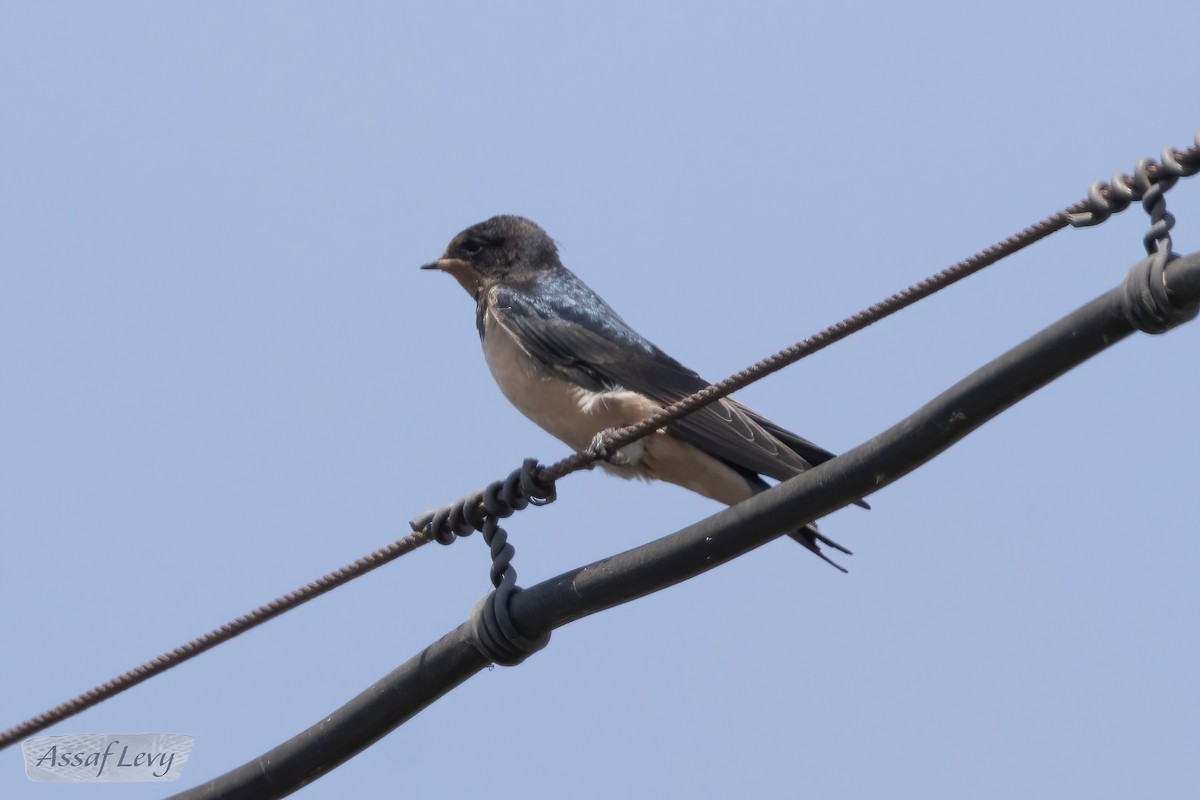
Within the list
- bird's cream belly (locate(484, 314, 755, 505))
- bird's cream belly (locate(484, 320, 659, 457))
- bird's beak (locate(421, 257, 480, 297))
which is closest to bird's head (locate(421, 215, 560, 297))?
bird's beak (locate(421, 257, 480, 297))

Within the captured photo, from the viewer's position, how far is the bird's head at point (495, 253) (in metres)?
7.03

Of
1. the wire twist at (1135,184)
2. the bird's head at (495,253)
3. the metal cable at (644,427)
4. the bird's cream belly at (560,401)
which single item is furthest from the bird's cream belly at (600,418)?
the wire twist at (1135,184)

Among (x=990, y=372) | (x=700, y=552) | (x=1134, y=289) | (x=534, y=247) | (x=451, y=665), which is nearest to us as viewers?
(x=1134, y=289)

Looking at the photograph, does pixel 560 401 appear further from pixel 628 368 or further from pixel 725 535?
pixel 725 535

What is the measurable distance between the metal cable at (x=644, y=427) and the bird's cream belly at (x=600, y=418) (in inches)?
44.0

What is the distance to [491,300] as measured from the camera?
6523mm

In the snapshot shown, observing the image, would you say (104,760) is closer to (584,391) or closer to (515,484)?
(515,484)

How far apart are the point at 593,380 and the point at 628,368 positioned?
6.4 inches

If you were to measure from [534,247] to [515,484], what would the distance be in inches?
123

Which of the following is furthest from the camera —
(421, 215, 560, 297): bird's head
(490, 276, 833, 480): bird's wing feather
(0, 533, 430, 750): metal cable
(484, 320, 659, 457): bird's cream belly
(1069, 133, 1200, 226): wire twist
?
(421, 215, 560, 297): bird's head

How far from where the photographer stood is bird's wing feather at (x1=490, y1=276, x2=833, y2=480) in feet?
17.8

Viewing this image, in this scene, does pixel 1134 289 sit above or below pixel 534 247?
below

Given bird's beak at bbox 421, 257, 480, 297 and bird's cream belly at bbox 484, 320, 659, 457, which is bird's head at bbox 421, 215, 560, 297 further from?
bird's cream belly at bbox 484, 320, 659, 457

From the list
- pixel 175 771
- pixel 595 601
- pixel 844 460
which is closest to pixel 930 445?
pixel 844 460
